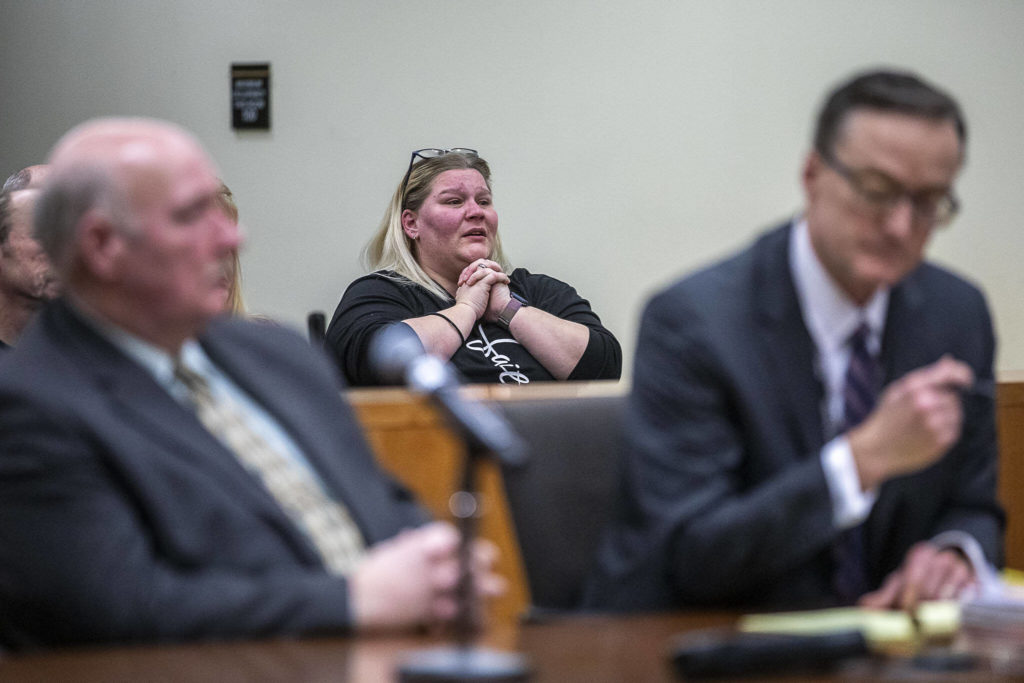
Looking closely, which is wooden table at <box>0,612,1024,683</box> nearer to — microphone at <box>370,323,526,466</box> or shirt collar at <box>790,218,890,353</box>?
microphone at <box>370,323,526,466</box>

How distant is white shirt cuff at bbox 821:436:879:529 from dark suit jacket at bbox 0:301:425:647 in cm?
60

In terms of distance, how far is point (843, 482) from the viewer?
153 centimetres

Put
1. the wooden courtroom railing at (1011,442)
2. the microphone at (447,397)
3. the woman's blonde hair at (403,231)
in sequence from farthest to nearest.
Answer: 1. the woman's blonde hair at (403,231)
2. the wooden courtroom railing at (1011,442)
3. the microphone at (447,397)

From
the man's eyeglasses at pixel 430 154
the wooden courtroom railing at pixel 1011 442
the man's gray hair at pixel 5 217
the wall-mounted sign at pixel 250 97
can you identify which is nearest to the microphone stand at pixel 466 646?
the wooden courtroom railing at pixel 1011 442

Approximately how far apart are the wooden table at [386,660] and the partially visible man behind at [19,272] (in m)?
1.81

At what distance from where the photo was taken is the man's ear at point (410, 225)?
3.92m

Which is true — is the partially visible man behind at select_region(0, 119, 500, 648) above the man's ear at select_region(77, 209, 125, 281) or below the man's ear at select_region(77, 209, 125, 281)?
below

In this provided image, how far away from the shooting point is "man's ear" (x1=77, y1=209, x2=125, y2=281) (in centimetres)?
154

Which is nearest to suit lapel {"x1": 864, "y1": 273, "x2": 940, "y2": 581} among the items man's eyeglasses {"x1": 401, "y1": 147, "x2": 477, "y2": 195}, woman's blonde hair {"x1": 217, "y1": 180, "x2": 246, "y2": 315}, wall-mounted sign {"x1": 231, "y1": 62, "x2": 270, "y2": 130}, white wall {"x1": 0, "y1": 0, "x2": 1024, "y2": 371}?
woman's blonde hair {"x1": 217, "y1": 180, "x2": 246, "y2": 315}

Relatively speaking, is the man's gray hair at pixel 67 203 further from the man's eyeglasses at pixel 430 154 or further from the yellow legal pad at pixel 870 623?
the man's eyeglasses at pixel 430 154

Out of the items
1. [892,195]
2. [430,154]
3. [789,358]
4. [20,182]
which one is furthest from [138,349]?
[430,154]

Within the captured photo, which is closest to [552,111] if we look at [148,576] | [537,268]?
[537,268]

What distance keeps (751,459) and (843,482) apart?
0.16 m

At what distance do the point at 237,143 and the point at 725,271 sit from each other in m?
3.01
